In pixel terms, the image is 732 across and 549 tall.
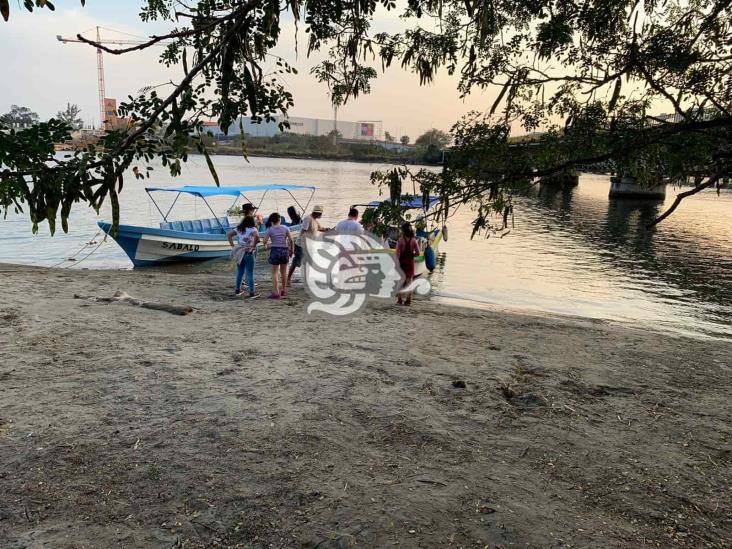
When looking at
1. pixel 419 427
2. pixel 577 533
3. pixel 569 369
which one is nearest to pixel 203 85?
pixel 419 427

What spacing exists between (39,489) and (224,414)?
1.87 metres

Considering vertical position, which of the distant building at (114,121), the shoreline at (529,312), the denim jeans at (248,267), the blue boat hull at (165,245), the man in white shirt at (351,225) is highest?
the distant building at (114,121)

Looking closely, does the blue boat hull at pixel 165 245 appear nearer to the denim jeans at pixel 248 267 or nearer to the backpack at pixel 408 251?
the denim jeans at pixel 248 267

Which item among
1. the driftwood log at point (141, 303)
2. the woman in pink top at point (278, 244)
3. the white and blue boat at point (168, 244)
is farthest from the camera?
the white and blue boat at point (168, 244)

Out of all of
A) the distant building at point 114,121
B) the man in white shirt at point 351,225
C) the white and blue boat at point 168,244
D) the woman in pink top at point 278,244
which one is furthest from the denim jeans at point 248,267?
the distant building at point 114,121

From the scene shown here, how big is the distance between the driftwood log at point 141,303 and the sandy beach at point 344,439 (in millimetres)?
873

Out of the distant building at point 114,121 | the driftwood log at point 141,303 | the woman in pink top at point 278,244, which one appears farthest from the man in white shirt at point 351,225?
the distant building at point 114,121

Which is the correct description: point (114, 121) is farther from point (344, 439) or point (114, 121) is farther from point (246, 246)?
point (246, 246)

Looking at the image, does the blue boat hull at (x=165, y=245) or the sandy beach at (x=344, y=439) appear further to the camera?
the blue boat hull at (x=165, y=245)

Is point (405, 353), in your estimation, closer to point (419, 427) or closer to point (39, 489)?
point (419, 427)

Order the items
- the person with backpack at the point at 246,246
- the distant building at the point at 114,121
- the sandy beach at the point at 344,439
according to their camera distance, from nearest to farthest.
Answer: the distant building at the point at 114,121 → the sandy beach at the point at 344,439 → the person with backpack at the point at 246,246

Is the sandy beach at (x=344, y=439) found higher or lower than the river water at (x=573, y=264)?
higher

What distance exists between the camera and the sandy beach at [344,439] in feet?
13.6

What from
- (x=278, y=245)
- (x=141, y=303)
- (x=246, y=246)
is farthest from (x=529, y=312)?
(x=141, y=303)
